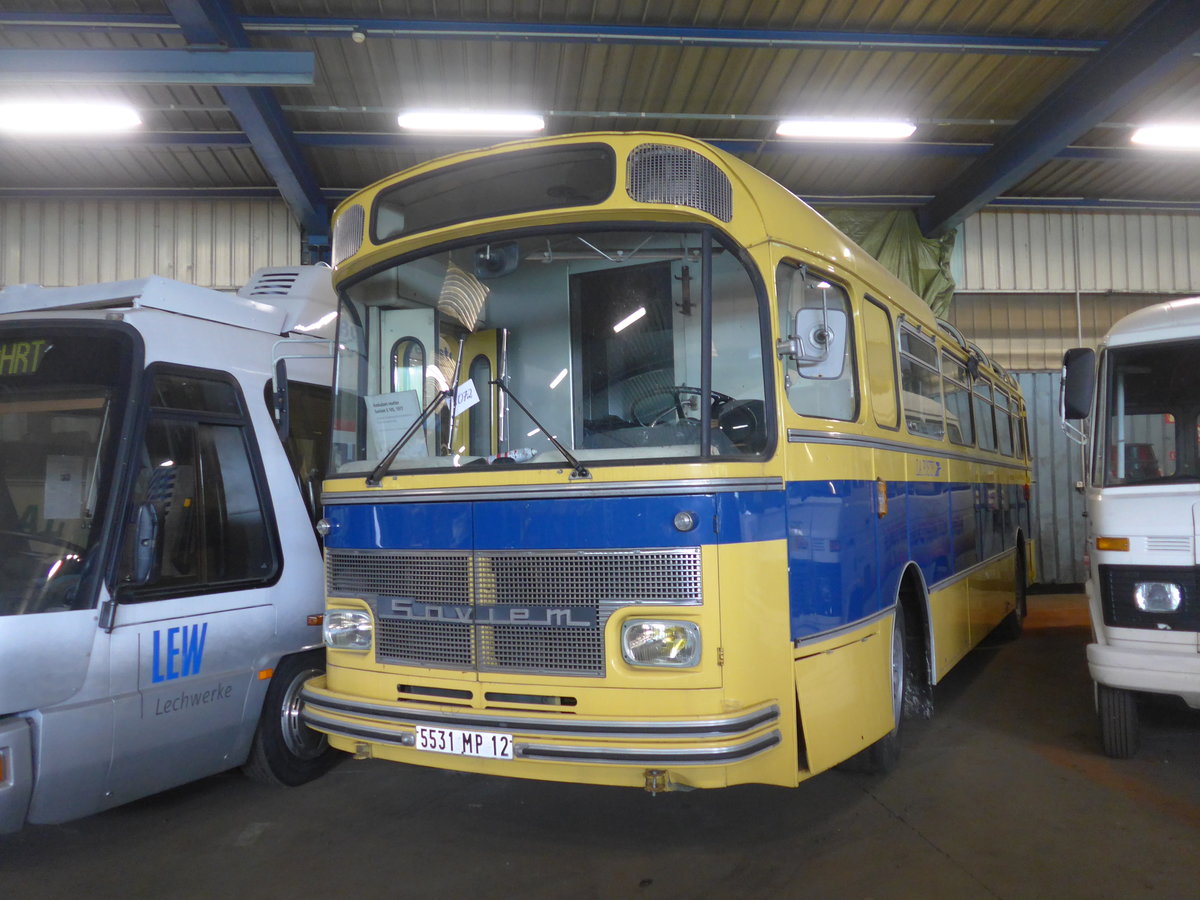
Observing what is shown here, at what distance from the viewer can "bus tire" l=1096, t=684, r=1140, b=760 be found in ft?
17.6

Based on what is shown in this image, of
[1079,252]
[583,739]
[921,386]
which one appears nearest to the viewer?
[583,739]

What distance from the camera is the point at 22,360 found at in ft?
14.4

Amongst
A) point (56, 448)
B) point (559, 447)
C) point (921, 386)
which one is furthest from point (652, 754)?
point (921, 386)

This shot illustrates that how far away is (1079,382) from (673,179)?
311cm

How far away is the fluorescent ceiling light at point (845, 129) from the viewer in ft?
37.0

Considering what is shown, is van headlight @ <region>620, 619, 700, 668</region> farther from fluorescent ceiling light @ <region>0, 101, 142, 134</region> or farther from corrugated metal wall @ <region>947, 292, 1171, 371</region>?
corrugated metal wall @ <region>947, 292, 1171, 371</region>

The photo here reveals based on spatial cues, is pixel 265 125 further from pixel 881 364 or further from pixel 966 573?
pixel 966 573

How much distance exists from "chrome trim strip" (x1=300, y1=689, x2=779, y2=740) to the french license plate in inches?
1.0

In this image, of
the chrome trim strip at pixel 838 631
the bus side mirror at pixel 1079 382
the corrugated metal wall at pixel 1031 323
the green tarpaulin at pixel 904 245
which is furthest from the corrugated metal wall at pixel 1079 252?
the chrome trim strip at pixel 838 631

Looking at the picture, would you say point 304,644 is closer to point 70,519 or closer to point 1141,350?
point 70,519

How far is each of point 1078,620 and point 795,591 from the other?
9188 mm

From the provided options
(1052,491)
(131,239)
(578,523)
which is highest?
(131,239)

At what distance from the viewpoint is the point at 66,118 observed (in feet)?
34.3

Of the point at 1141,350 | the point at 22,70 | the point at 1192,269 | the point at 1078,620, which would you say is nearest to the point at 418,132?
the point at 22,70
